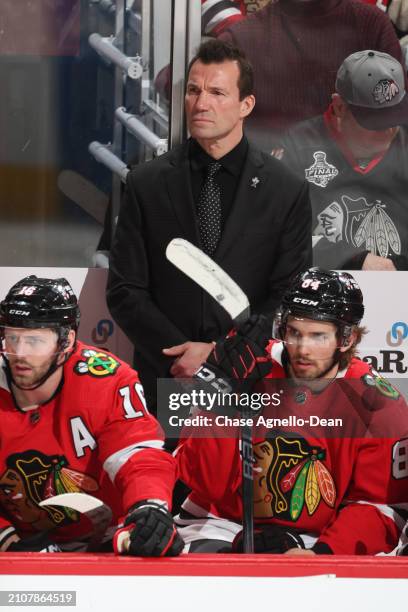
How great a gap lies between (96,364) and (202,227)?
1.62ft

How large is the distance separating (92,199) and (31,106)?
0.28m

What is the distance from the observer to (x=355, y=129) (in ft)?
9.77

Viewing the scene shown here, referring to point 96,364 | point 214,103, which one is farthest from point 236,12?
point 96,364

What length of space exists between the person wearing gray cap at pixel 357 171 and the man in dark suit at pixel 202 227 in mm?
135

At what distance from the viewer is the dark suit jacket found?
277 centimetres

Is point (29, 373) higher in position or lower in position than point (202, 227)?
lower

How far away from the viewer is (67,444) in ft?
8.11

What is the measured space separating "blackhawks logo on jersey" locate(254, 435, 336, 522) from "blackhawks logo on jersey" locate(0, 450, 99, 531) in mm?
376

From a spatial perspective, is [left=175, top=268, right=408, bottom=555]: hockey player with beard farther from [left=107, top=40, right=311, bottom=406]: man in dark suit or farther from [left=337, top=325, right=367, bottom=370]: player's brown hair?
[left=107, top=40, right=311, bottom=406]: man in dark suit

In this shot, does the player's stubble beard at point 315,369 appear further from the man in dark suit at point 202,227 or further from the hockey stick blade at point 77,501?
the hockey stick blade at point 77,501

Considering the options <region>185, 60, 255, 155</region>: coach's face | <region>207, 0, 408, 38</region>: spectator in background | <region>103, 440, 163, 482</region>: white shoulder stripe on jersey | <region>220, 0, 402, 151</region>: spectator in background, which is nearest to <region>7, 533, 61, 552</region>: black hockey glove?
<region>103, 440, 163, 482</region>: white shoulder stripe on jersey

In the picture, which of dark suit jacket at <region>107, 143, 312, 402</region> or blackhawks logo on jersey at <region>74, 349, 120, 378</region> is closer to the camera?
blackhawks logo on jersey at <region>74, 349, 120, 378</region>

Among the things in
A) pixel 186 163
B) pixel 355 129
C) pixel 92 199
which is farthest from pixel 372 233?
pixel 92 199

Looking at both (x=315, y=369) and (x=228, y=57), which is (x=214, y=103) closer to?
(x=228, y=57)
